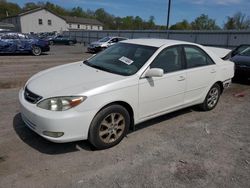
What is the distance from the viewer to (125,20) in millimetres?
101125

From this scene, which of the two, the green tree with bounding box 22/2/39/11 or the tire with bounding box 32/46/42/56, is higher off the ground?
the green tree with bounding box 22/2/39/11

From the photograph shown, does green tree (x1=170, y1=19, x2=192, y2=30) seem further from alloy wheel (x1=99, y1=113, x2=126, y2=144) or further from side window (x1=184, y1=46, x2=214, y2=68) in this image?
alloy wheel (x1=99, y1=113, x2=126, y2=144)

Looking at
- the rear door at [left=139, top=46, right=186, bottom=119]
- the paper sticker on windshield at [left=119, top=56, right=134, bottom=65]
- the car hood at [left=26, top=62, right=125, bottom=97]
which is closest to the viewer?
the car hood at [left=26, top=62, right=125, bottom=97]

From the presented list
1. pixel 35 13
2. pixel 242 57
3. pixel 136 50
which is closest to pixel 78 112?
pixel 136 50

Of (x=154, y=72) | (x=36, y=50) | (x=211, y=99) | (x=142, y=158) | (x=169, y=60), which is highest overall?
(x=169, y=60)

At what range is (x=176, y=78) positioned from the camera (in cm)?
428

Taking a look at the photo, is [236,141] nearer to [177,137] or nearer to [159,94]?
[177,137]

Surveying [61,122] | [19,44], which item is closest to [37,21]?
[19,44]

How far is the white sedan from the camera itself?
3.15 meters

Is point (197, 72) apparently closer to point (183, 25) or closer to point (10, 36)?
point (10, 36)

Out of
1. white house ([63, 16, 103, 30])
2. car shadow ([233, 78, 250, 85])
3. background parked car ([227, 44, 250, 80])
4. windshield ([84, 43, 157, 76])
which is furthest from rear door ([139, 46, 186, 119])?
white house ([63, 16, 103, 30])

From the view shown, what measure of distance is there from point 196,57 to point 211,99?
45.7 inches

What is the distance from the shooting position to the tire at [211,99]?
529cm

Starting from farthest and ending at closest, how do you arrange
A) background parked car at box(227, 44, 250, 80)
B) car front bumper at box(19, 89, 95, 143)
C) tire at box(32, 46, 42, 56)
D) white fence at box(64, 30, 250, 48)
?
white fence at box(64, 30, 250, 48) → tire at box(32, 46, 42, 56) → background parked car at box(227, 44, 250, 80) → car front bumper at box(19, 89, 95, 143)
